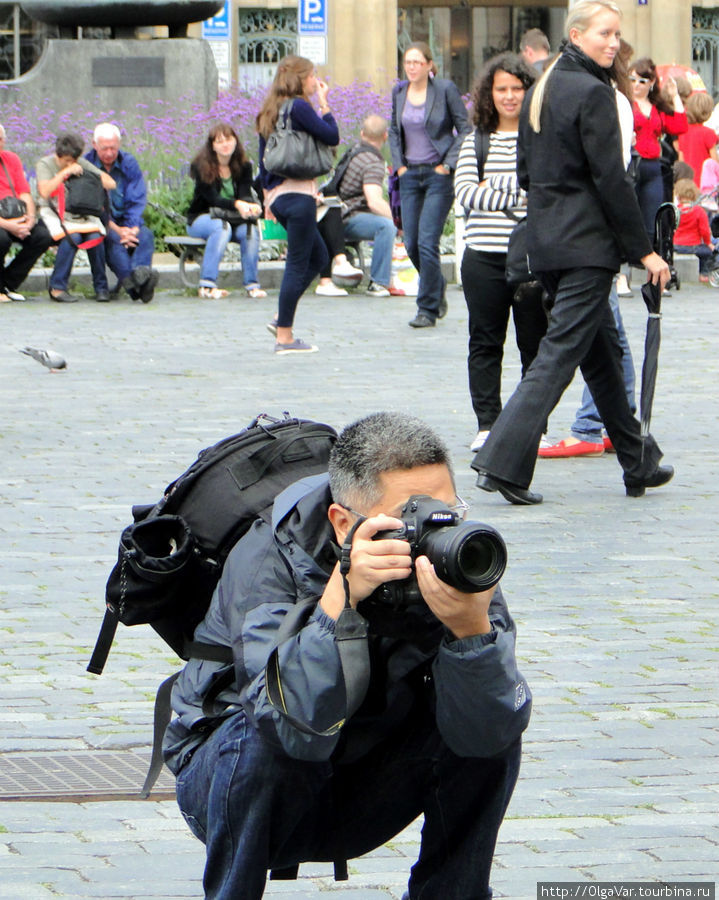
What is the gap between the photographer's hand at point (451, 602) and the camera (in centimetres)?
275

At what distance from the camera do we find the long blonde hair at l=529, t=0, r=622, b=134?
7.52 metres

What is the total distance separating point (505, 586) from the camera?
636cm

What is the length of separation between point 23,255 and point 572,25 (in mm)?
9609

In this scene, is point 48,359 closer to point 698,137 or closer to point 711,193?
point 711,193

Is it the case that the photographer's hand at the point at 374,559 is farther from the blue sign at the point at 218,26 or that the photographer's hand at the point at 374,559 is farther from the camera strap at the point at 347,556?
the blue sign at the point at 218,26

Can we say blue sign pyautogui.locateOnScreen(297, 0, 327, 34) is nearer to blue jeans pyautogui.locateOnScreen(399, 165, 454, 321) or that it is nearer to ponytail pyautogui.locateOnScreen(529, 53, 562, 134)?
blue jeans pyautogui.locateOnScreen(399, 165, 454, 321)

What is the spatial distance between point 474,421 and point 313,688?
23.1 feet

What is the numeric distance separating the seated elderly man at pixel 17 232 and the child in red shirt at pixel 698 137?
23.6 feet

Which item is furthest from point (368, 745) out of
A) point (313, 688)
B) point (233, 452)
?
point (233, 452)

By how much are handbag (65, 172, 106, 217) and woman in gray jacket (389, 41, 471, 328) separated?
3.33m

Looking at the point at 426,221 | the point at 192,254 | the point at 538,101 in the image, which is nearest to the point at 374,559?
the point at 538,101

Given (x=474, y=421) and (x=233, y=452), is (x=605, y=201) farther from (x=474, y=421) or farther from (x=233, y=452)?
(x=233, y=452)

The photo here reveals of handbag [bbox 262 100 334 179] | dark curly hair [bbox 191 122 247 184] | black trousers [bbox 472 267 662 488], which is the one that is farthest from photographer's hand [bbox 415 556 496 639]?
dark curly hair [bbox 191 122 247 184]

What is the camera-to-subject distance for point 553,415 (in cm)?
1009
